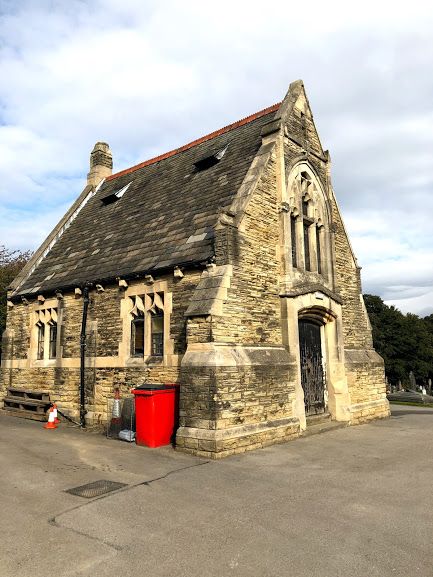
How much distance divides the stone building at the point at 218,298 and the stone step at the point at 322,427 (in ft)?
1.11

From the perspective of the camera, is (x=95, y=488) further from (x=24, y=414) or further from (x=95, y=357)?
(x=24, y=414)

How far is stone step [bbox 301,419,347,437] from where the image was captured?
11.4 m

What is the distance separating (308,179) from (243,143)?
2378 millimetres

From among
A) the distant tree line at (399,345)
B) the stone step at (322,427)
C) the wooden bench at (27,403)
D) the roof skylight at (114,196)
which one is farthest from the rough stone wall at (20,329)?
the distant tree line at (399,345)

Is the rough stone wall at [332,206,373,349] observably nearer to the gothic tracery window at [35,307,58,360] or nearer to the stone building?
the stone building

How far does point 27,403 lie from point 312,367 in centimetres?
909

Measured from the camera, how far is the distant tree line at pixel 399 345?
5122 centimetres

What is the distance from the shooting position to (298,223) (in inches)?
Answer: 526

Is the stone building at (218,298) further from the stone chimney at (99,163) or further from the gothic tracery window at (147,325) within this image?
the stone chimney at (99,163)

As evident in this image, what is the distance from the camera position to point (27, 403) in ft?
46.9

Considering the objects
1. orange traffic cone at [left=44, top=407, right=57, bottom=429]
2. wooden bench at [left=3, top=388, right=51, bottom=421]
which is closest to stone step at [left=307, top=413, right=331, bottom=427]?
orange traffic cone at [left=44, top=407, right=57, bottom=429]

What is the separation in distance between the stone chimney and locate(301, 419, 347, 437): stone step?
14.7 meters

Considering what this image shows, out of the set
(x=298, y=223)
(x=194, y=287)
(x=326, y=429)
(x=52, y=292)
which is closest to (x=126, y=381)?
(x=194, y=287)

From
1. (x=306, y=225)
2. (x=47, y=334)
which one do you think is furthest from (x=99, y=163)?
(x=306, y=225)
